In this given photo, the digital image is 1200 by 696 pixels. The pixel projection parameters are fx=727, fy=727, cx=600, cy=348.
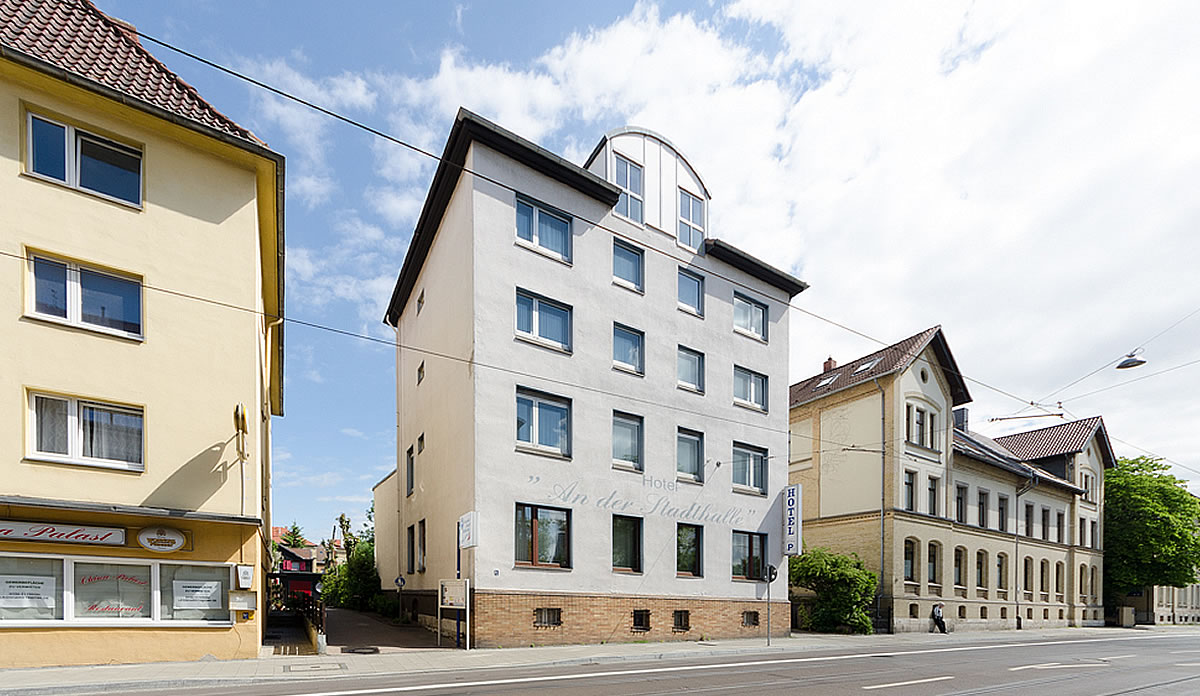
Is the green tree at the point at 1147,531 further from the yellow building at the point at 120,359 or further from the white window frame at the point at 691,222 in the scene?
the yellow building at the point at 120,359

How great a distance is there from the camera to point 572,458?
20391 millimetres

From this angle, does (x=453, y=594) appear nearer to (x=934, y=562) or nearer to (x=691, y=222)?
(x=691, y=222)

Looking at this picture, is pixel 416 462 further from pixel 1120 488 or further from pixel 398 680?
pixel 1120 488

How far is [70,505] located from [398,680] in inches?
254

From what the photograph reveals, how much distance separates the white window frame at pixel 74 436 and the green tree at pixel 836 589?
23.0 m

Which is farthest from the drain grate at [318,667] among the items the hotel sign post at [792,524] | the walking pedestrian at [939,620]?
the walking pedestrian at [939,620]

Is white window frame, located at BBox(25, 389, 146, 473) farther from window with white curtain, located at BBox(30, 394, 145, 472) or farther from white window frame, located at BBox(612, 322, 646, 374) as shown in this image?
white window frame, located at BBox(612, 322, 646, 374)

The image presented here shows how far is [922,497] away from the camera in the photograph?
106 ft

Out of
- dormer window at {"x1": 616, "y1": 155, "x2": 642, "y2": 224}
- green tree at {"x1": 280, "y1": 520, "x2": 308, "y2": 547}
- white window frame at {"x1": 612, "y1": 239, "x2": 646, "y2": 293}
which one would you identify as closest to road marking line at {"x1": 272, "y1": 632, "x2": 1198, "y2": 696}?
white window frame at {"x1": 612, "y1": 239, "x2": 646, "y2": 293}

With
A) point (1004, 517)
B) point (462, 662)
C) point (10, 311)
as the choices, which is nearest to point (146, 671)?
point (462, 662)

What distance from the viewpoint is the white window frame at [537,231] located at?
2038 cm

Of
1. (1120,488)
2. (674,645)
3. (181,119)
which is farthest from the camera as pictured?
(1120,488)

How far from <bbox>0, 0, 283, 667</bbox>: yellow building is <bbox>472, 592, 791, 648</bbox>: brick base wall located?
5.45 m

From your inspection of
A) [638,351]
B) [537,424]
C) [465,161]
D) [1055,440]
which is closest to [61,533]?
[537,424]
